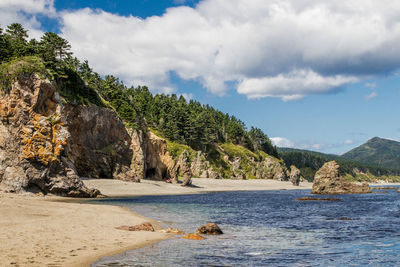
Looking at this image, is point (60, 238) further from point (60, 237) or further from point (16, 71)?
point (16, 71)

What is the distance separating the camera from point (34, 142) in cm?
4072

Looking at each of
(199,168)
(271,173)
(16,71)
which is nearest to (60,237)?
(16,71)

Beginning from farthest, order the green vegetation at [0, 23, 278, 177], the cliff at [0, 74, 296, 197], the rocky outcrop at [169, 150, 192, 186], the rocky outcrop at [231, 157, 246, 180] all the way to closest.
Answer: the rocky outcrop at [231, 157, 246, 180]
the rocky outcrop at [169, 150, 192, 186]
the green vegetation at [0, 23, 278, 177]
the cliff at [0, 74, 296, 197]

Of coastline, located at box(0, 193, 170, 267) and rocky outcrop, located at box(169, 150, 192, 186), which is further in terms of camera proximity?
rocky outcrop, located at box(169, 150, 192, 186)

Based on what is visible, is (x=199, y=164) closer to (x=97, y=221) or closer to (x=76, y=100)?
(x=76, y=100)

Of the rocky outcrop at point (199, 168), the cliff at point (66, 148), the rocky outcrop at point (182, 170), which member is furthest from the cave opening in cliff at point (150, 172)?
the rocky outcrop at point (199, 168)

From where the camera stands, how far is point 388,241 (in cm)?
1867

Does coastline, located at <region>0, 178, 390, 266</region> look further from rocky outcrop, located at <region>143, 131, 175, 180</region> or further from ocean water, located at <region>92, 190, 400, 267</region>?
rocky outcrop, located at <region>143, 131, 175, 180</region>

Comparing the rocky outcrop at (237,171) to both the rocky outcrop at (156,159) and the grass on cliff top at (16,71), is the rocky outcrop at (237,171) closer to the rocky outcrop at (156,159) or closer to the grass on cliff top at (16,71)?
the rocky outcrop at (156,159)

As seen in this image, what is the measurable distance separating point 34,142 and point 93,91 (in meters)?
31.1

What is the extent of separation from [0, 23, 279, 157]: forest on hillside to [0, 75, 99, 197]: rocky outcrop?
2464 mm

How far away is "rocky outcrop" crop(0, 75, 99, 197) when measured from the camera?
3916cm

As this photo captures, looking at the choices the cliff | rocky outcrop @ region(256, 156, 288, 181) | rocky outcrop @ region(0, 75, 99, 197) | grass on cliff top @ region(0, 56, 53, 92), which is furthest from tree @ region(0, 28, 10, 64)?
rocky outcrop @ region(256, 156, 288, 181)

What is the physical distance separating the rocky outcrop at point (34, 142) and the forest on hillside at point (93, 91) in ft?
8.08
